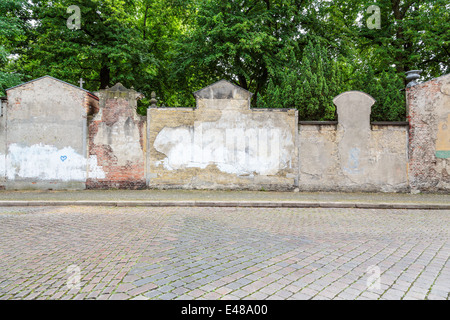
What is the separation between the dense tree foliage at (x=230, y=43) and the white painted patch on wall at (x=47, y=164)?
4885 millimetres

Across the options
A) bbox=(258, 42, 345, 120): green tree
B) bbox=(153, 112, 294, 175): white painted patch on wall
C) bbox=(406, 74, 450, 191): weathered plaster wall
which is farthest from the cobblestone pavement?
bbox=(258, 42, 345, 120): green tree

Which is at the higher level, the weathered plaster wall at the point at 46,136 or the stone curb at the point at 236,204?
the weathered plaster wall at the point at 46,136

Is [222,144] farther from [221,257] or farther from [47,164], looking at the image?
[221,257]

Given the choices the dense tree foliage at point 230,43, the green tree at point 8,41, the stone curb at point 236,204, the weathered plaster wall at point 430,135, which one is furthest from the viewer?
the dense tree foliage at point 230,43

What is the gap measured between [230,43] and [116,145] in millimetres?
8643

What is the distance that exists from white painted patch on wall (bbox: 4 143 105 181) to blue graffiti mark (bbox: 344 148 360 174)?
1054 centimetres

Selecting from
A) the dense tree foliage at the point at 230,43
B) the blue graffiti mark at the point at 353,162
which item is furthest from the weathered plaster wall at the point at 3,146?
the blue graffiti mark at the point at 353,162

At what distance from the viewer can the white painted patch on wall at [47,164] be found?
41.2 ft

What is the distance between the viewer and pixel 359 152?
12.6 meters

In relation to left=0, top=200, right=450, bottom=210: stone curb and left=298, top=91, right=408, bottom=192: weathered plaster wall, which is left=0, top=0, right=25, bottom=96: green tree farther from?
left=298, top=91, right=408, bottom=192: weathered plaster wall

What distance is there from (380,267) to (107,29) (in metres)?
19.3

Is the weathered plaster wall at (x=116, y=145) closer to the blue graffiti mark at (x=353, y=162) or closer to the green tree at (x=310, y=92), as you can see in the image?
the green tree at (x=310, y=92)

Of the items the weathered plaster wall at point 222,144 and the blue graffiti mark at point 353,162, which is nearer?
the blue graffiti mark at point 353,162
